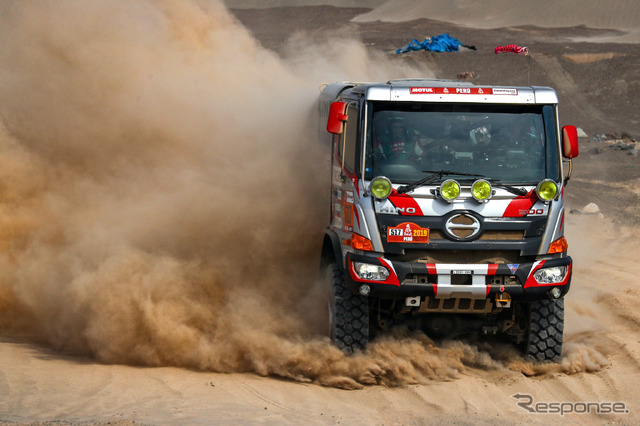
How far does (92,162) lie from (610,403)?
7066 mm

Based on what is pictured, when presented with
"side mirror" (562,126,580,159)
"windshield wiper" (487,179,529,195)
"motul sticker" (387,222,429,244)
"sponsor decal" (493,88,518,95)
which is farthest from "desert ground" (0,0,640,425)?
"sponsor decal" (493,88,518,95)

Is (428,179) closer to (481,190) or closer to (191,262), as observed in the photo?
(481,190)

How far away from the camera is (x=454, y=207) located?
7371mm

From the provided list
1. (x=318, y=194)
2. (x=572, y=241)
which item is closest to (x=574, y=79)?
(x=572, y=241)

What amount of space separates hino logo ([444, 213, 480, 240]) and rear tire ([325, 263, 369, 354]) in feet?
3.55

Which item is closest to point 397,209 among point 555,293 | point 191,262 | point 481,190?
point 481,190

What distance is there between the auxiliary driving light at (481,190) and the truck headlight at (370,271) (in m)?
1.04

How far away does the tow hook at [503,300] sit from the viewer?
24.3 ft

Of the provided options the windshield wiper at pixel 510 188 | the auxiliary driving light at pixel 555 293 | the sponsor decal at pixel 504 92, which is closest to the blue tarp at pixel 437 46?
the sponsor decal at pixel 504 92

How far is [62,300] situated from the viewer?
9023 mm

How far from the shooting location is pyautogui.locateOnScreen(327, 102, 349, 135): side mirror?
7.71 meters

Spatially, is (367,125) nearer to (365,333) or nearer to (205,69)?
(365,333)

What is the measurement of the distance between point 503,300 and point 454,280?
48 cm

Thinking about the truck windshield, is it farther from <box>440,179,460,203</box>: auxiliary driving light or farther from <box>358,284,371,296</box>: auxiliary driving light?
<box>358,284,371,296</box>: auxiliary driving light
